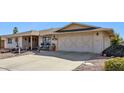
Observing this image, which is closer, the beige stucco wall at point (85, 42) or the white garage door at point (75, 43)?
the beige stucco wall at point (85, 42)

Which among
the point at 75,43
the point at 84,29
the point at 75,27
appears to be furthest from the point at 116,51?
the point at 75,27

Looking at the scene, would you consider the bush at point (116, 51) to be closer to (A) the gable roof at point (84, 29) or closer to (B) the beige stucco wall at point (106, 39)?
(A) the gable roof at point (84, 29)

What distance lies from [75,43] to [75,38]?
483mm

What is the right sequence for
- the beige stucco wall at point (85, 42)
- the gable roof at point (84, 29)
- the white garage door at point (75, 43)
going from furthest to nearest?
the white garage door at point (75, 43)
the beige stucco wall at point (85, 42)
the gable roof at point (84, 29)

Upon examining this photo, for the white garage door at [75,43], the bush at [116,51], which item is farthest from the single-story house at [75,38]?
the bush at [116,51]

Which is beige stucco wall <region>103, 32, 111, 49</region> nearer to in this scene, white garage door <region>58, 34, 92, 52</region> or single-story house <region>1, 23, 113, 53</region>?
single-story house <region>1, 23, 113, 53</region>

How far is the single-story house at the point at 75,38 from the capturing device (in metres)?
16.6

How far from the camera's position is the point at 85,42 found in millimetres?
17422

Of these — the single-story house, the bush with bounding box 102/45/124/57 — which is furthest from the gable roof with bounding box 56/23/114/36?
the bush with bounding box 102/45/124/57

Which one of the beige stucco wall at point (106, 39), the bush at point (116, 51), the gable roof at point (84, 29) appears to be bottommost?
the bush at point (116, 51)
